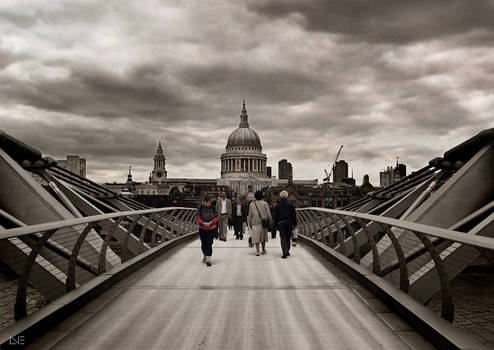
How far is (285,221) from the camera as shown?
1088 cm

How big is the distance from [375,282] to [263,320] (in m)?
1.96

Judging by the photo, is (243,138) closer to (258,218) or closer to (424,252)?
(258,218)

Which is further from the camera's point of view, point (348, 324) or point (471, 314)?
point (471, 314)

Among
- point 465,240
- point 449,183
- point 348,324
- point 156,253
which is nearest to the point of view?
point 465,240

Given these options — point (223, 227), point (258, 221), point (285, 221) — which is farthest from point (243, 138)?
point (285, 221)

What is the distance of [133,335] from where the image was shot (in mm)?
4672

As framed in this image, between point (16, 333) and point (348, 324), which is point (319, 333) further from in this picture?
point (16, 333)

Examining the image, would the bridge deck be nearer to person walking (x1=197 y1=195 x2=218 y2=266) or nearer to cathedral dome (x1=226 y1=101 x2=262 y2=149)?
person walking (x1=197 y1=195 x2=218 y2=266)

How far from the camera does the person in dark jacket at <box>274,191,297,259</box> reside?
10.7 meters

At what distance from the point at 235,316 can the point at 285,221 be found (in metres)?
5.63

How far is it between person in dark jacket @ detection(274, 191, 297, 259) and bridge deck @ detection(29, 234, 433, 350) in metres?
2.38

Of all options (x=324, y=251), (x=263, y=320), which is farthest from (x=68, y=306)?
(x=324, y=251)

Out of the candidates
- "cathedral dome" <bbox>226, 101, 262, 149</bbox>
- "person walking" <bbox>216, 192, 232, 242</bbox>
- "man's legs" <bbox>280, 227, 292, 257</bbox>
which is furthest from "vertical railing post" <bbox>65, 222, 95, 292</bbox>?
"cathedral dome" <bbox>226, 101, 262, 149</bbox>

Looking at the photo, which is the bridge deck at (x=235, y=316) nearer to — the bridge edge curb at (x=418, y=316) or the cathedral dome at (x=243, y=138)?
the bridge edge curb at (x=418, y=316)
